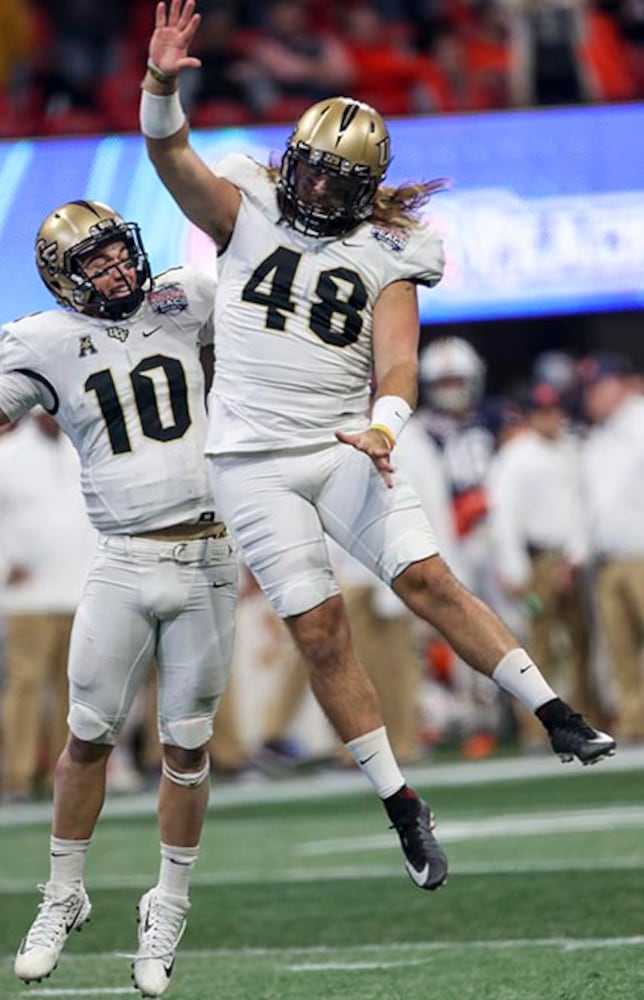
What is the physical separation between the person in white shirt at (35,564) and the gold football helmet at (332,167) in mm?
5759

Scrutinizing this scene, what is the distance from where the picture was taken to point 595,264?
12.9m

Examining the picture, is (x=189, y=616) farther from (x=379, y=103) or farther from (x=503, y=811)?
(x=379, y=103)

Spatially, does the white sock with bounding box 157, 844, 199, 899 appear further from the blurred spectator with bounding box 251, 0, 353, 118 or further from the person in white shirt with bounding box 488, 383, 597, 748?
the blurred spectator with bounding box 251, 0, 353, 118

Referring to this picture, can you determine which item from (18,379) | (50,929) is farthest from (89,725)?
(18,379)

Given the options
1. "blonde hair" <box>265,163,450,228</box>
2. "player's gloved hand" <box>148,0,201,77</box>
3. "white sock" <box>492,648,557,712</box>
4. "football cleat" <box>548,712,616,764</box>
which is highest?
"player's gloved hand" <box>148,0,201,77</box>

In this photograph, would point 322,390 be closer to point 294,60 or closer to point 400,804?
point 400,804

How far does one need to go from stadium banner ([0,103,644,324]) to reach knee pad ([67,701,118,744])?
5.78 metres

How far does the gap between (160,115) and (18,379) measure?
2.57 feet

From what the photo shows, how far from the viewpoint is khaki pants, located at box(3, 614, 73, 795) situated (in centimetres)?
1166

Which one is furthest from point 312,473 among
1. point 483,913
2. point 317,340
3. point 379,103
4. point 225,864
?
point 379,103

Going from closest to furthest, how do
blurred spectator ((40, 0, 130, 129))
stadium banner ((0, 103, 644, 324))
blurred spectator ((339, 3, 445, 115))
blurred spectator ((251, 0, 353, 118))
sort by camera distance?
stadium banner ((0, 103, 644, 324)) < blurred spectator ((251, 0, 353, 118)) < blurred spectator ((40, 0, 130, 129)) < blurred spectator ((339, 3, 445, 115))

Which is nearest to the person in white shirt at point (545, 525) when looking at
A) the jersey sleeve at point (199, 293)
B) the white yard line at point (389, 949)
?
the white yard line at point (389, 949)

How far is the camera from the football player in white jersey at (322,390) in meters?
5.95

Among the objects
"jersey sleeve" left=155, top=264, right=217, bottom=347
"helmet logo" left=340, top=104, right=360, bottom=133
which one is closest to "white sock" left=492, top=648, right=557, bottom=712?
"jersey sleeve" left=155, top=264, right=217, bottom=347
